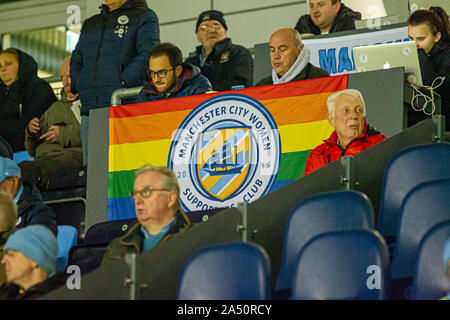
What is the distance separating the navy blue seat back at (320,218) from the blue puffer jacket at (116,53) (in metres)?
3.23

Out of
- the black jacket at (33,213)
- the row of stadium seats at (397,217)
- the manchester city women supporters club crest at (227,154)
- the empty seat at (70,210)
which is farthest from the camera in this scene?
the empty seat at (70,210)

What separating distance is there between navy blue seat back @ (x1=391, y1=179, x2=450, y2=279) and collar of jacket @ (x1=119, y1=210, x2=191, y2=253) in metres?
1.00

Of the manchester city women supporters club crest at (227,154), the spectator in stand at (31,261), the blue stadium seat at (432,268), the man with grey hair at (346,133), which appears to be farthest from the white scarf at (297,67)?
the blue stadium seat at (432,268)

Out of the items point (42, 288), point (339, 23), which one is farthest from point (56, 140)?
point (42, 288)

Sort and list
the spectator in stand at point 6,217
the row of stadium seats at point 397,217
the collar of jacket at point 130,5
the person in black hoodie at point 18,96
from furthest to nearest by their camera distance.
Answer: the person in black hoodie at point 18,96 < the collar of jacket at point 130,5 < the spectator in stand at point 6,217 < the row of stadium seats at point 397,217

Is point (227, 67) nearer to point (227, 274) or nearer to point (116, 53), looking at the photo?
point (116, 53)

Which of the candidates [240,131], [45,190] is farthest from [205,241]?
[45,190]

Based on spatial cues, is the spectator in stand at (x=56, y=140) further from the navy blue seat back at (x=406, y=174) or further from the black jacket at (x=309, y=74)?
the navy blue seat back at (x=406, y=174)

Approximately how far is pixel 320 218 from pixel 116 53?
3531 mm

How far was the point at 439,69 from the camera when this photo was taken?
6.46 m

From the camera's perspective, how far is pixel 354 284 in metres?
3.68

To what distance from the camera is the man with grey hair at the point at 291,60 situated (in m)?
6.32

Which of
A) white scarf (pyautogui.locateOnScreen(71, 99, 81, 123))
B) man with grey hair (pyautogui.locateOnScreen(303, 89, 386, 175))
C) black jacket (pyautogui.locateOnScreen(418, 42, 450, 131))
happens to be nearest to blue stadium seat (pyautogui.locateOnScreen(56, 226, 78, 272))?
man with grey hair (pyautogui.locateOnScreen(303, 89, 386, 175))

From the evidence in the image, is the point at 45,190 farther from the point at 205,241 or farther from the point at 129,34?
the point at 205,241
